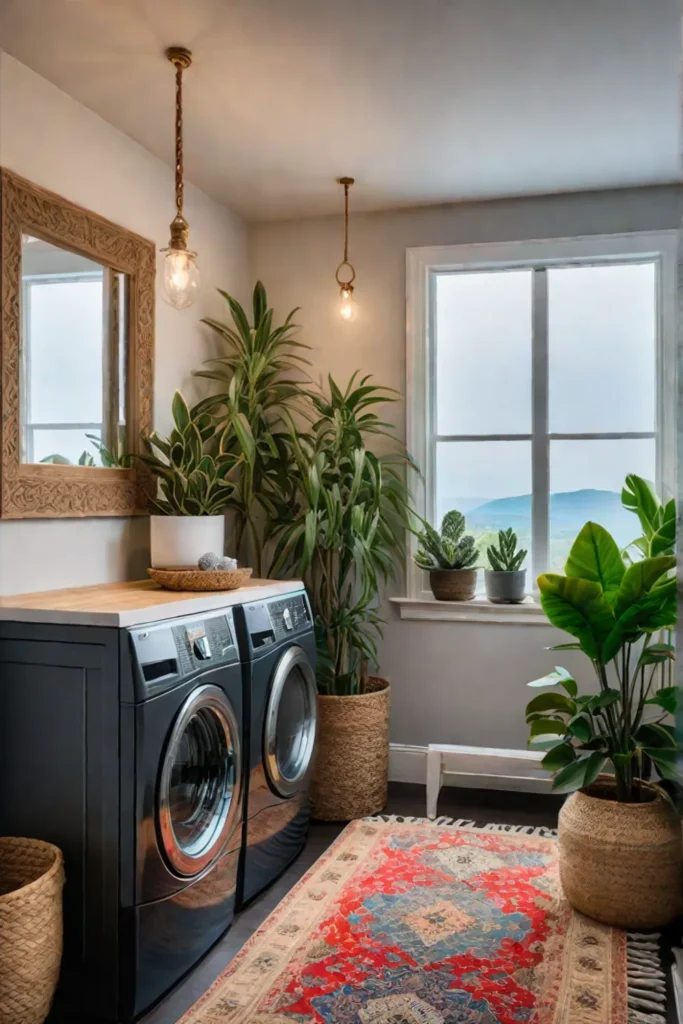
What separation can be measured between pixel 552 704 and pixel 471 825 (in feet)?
2.52

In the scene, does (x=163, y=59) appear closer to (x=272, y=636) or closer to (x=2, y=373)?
(x=2, y=373)

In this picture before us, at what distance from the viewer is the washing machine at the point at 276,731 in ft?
8.61

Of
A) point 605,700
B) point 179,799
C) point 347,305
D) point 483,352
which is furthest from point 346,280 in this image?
point 179,799

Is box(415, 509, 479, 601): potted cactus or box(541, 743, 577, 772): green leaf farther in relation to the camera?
box(415, 509, 479, 601): potted cactus

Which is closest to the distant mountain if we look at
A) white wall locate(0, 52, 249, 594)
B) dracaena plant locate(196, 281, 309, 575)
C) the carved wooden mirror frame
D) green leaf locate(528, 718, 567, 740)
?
dracaena plant locate(196, 281, 309, 575)

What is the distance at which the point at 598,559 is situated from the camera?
2.72 m

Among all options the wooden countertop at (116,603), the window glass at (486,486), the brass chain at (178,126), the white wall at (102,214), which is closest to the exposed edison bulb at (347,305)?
the white wall at (102,214)

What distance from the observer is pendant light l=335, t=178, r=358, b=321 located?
11.8 feet

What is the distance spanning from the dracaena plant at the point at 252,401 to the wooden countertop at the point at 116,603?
70cm

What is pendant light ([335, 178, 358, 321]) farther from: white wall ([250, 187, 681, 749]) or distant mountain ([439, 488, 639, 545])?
distant mountain ([439, 488, 639, 545])

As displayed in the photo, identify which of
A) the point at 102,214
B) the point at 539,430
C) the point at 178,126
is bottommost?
the point at 539,430

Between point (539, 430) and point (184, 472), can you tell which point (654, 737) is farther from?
point (184, 472)

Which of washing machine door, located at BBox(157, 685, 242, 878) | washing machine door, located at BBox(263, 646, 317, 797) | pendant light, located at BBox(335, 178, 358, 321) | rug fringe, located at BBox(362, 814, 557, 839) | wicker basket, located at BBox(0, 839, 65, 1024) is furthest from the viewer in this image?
pendant light, located at BBox(335, 178, 358, 321)

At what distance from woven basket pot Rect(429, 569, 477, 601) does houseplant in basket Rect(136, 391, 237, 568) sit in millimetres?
1094
